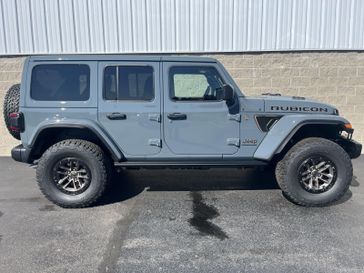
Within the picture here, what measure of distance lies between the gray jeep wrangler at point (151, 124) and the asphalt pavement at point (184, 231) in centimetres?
40

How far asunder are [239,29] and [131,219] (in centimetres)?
496

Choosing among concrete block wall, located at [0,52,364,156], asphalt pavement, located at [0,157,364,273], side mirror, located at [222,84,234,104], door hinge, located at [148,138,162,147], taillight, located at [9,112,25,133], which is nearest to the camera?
asphalt pavement, located at [0,157,364,273]

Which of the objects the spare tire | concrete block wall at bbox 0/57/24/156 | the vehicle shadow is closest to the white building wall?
concrete block wall at bbox 0/57/24/156

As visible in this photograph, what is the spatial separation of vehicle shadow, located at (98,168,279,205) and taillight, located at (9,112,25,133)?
4.81 ft

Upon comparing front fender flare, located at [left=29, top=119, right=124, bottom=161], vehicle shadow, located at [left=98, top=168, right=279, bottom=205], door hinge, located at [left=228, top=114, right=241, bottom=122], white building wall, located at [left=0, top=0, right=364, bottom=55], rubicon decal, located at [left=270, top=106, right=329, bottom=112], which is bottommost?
vehicle shadow, located at [left=98, top=168, right=279, bottom=205]

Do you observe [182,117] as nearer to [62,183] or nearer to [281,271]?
[62,183]

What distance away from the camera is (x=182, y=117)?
430 centimetres

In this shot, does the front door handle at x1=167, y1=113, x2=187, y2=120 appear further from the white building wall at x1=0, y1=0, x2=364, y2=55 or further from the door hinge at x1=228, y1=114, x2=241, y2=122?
the white building wall at x1=0, y1=0, x2=364, y2=55

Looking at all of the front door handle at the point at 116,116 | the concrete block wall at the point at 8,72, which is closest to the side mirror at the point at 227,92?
the front door handle at the point at 116,116

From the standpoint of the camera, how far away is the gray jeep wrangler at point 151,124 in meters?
4.27

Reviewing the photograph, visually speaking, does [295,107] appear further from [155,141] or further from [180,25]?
[180,25]

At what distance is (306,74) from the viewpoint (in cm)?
725

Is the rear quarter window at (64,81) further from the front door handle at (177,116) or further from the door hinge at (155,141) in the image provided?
the front door handle at (177,116)

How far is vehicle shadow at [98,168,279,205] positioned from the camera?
5.06m
